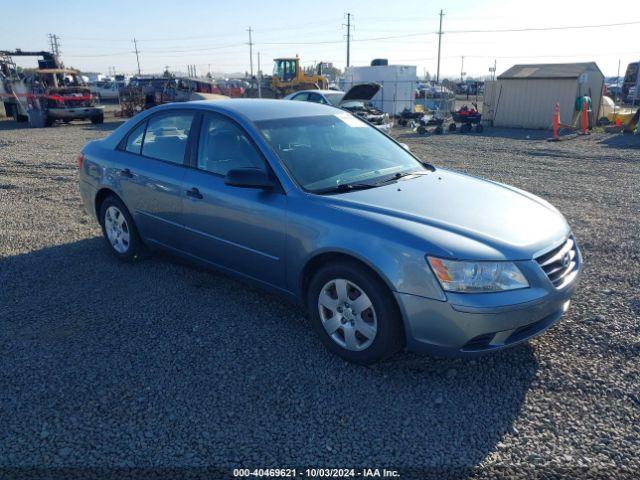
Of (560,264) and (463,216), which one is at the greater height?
(463,216)

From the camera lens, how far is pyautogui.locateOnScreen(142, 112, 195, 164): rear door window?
451cm

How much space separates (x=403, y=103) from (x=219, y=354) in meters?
28.1

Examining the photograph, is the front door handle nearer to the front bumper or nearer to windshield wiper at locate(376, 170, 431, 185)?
windshield wiper at locate(376, 170, 431, 185)

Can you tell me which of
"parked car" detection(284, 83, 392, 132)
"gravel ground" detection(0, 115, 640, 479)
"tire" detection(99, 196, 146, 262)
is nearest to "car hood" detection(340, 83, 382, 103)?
"parked car" detection(284, 83, 392, 132)

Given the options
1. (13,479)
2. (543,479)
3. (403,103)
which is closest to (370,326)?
(543,479)

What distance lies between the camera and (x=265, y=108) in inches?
174

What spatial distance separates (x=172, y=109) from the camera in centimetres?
475

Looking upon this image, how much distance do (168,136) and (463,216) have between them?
2.78m

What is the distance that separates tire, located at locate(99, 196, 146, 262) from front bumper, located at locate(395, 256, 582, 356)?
10.3 feet

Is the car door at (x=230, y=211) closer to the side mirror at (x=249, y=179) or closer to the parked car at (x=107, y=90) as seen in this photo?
the side mirror at (x=249, y=179)

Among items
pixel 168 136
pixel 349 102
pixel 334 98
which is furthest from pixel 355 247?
pixel 349 102

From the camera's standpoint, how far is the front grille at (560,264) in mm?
3156

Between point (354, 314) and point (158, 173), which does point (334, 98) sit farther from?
point (354, 314)

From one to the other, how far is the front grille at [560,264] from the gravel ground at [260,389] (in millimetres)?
578
